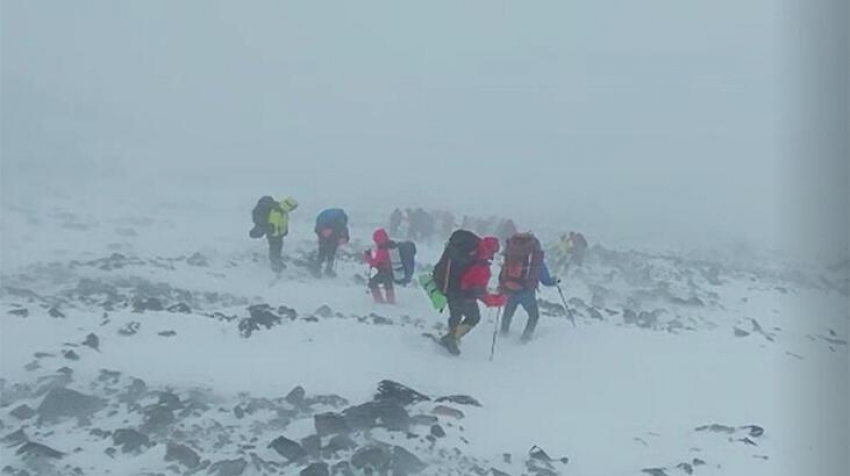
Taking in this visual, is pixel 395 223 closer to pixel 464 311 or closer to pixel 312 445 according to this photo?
pixel 464 311

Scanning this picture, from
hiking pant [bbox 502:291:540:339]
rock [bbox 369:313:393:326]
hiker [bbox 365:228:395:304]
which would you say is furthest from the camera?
hiker [bbox 365:228:395:304]

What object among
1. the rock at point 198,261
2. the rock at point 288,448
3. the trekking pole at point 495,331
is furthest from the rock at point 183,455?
the rock at point 198,261

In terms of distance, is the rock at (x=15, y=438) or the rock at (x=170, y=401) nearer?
the rock at (x=15, y=438)

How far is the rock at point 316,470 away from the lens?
771 cm

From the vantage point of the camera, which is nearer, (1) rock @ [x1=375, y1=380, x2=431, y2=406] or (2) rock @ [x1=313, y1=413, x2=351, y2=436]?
(2) rock @ [x1=313, y1=413, x2=351, y2=436]

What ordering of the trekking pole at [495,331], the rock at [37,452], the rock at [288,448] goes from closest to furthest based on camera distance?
the rock at [37,452] → the rock at [288,448] → the trekking pole at [495,331]

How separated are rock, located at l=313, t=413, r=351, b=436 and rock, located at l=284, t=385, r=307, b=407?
1.77 ft

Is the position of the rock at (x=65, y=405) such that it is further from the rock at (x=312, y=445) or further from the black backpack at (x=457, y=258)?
the black backpack at (x=457, y=258)

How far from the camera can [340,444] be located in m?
8.20

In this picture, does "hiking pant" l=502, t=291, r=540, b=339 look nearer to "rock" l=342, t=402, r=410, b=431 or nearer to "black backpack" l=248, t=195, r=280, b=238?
"rock" l=342, t=402, r=410, b=431

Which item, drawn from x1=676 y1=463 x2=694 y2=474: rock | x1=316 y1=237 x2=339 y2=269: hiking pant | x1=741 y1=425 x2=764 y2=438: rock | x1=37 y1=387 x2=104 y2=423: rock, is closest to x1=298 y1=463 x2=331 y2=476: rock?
x1=37 y1=387 x2=104 y2=423: rock

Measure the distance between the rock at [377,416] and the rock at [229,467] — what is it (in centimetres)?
113

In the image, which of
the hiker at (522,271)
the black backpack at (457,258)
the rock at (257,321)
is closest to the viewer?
the black backpack at (457,258)

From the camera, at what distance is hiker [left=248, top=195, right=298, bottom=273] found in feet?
50.7
